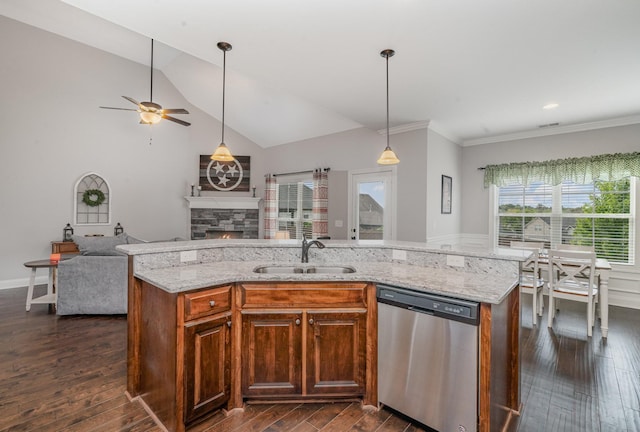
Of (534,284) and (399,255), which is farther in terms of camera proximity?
(534,284)

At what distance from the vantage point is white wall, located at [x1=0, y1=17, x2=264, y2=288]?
4.86 m

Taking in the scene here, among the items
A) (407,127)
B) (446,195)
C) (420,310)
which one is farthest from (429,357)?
(446,195)

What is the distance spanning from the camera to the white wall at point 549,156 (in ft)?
14.1

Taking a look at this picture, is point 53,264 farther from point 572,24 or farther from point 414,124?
point 572,24

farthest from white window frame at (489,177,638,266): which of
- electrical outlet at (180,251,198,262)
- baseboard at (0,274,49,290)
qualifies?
baseboard at (0,274,49,290)

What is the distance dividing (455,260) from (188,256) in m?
2.02

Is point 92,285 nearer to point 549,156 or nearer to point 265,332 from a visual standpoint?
point 265,332

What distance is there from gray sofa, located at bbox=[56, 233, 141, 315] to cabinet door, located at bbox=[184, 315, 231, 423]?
2423mm

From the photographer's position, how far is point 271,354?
1968 millimetres

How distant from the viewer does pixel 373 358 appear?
197 cm

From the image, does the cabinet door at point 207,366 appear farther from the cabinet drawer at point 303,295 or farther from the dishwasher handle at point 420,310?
the dishwasher handle at point 420,310

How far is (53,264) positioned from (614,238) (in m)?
7.71

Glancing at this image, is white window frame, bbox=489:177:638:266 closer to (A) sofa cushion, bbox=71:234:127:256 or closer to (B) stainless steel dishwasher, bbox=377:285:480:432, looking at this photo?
(B) stainless steel dishwasher, bbox=377:285:480:432

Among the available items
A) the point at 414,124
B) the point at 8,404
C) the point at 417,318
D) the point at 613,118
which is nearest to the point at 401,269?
the point at 417,318
